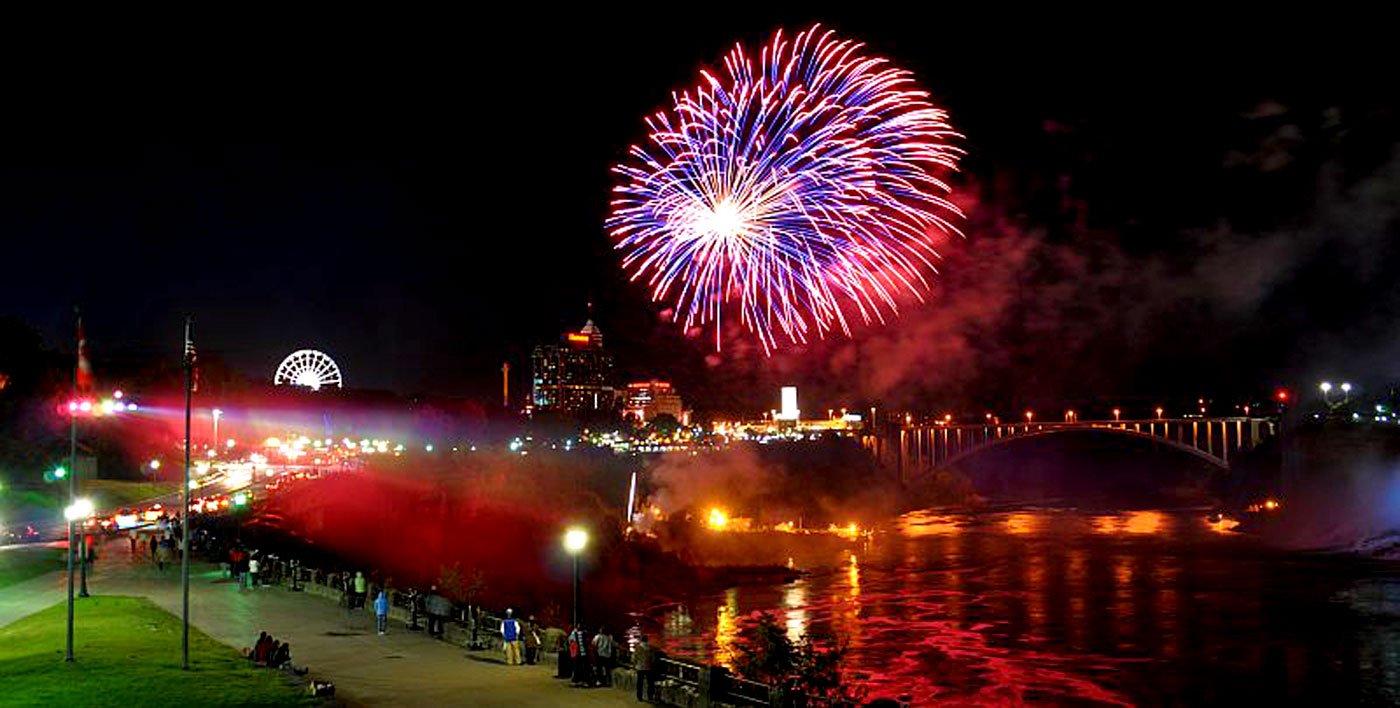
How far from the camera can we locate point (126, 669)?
19031 millimetres

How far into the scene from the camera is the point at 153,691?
1736 centimetres

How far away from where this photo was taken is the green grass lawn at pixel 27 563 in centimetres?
3338

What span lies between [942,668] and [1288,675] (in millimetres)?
9238

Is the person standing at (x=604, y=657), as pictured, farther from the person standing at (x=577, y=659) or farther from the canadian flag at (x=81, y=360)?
the canadian flag at (x=81, y=360)

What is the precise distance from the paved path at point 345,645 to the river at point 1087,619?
11.3 metres

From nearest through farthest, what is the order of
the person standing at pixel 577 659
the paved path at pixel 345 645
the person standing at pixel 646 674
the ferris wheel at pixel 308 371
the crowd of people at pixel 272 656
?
the person standing at pixel 646 674 < the paved path at pixel 345 645 < the person standing at pixel 577 659 < the crowd of people at pixel 272 656 < the ferris wheel at pixel 308 371

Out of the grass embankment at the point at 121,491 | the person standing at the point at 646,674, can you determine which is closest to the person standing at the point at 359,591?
the person standing at the point at 646,674

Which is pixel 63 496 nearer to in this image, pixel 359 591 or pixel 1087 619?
pixel 359 591

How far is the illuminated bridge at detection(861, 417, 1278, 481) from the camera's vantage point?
298ft

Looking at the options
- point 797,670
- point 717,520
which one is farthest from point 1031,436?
point 797,670

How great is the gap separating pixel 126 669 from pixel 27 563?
20039 mm

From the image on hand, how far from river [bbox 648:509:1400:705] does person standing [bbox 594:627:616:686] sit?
11.0m

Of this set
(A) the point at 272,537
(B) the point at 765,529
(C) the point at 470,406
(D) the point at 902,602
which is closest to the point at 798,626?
(D) the point at 902,602

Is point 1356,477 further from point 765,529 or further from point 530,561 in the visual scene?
point 530,561
